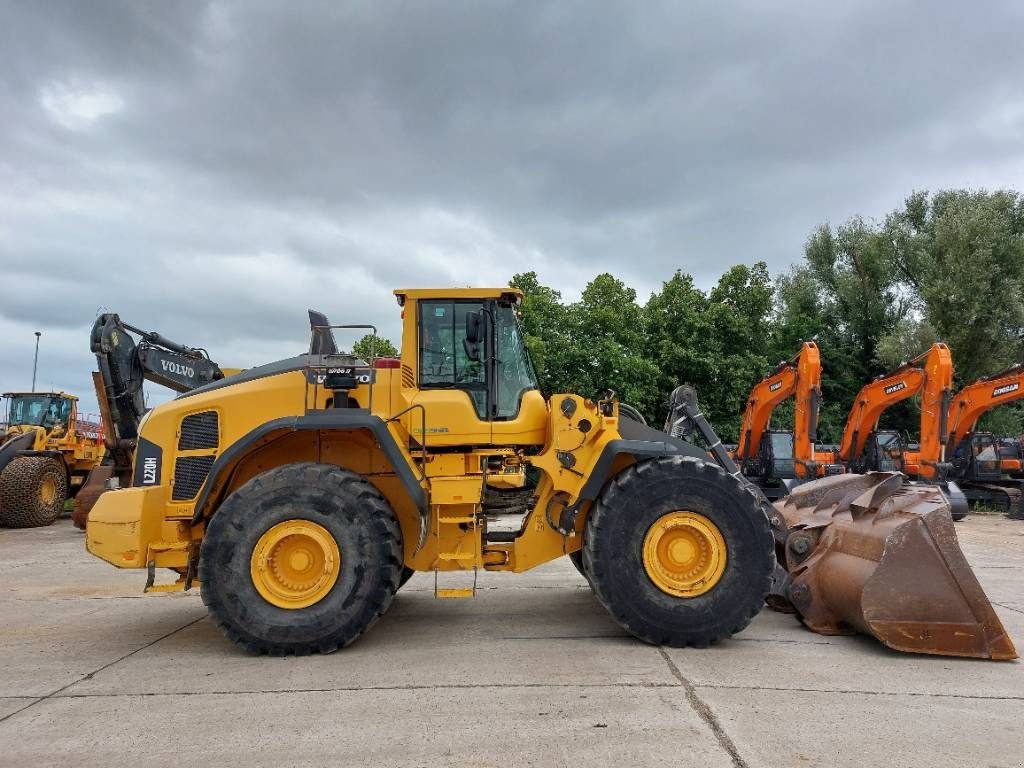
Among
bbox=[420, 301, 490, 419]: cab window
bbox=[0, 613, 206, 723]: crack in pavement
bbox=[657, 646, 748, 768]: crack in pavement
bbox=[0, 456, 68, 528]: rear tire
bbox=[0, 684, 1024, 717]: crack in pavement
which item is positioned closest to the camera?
bbox=[657, 646, 748, 768]: crack in pavement

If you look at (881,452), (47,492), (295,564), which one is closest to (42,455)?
(47,492)

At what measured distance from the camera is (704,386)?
26078 mm

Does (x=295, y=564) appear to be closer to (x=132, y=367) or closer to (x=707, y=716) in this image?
(x=707, y=716)

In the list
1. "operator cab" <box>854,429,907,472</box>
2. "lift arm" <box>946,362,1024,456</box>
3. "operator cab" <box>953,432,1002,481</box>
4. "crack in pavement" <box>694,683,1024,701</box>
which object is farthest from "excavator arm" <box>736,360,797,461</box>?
"crack in pavement" <box>694,683,1024,701</box>

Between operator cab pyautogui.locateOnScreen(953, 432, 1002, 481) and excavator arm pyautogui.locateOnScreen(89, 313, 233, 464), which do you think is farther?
operator cab pyautogui.locateOnScreen(953, 432, 1002, 481)

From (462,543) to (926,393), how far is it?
1512 cm

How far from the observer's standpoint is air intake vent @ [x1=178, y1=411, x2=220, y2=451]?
578cm

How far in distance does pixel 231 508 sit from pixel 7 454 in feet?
45.4

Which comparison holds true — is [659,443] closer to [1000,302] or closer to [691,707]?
[691,707]

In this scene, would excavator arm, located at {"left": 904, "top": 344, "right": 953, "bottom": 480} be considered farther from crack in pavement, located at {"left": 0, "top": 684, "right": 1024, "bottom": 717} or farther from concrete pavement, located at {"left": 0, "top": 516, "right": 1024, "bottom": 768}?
crack in pavement, located at {"left": 0, "top": 684, "right": 1024, "bottom": 717}

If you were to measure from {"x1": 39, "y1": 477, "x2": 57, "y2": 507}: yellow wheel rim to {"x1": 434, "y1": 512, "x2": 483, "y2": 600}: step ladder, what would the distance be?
1434 centimetres

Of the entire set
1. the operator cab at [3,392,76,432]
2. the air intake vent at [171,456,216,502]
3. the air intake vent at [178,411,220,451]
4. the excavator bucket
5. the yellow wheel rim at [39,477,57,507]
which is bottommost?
the excavator bucket

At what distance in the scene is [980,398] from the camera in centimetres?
1898

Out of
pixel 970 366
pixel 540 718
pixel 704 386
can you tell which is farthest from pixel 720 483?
pixel 970 366
